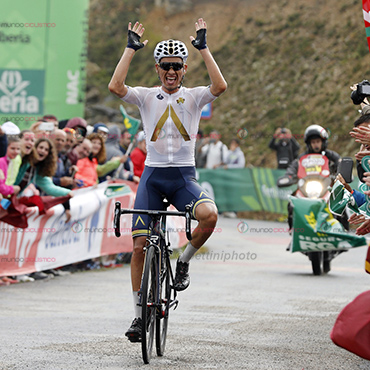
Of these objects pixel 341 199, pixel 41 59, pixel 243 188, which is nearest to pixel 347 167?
pixel 341 199

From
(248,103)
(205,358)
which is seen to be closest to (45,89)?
(205,358)

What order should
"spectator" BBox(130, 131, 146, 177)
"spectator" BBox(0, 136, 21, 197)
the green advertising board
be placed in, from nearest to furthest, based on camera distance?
1. "spectator" BBox(0, 136, 21, 197)
2. "spectator" BBox(130, 131, 146, 177)
3. the green advertising board

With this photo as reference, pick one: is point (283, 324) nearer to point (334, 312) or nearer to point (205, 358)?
point (334, 312)

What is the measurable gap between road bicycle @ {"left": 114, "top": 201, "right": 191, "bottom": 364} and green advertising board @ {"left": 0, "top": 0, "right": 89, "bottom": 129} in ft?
32.5

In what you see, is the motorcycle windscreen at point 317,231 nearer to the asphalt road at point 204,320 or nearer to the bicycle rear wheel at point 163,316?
the asphalt road at point 204,320

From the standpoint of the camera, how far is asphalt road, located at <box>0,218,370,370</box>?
6590mm

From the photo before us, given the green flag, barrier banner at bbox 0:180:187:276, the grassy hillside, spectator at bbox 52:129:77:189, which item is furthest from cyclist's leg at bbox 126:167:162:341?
the grassy hillside

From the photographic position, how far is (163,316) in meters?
6.90

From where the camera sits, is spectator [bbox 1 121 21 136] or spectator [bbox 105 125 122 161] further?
spectator [bbox 105 125 122 161]

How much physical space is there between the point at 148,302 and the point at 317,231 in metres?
7.01

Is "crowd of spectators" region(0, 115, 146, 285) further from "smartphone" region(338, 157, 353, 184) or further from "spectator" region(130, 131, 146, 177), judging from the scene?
"smartphone" region(338, 157, 353, 184)

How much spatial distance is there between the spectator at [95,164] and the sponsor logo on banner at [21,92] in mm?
2759

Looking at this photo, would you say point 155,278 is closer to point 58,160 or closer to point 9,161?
point 9,161

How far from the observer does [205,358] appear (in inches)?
262
